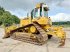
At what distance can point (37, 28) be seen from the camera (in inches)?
661

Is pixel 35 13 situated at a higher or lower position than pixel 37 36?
higher

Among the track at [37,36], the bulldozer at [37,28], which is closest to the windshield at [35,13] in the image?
the bulldozer at [37,28]

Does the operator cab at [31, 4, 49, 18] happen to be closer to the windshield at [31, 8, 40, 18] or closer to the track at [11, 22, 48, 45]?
the windshield at [31, 8, 40, 18]

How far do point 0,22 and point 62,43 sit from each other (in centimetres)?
5199

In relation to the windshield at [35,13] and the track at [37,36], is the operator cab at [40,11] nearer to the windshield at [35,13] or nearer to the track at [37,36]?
the windshield at [35,13]

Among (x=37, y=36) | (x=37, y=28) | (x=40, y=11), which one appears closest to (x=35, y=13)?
(x=40, y=11)

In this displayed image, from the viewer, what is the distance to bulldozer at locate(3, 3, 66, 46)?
52.4 ft

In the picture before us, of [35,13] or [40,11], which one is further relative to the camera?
[35,13]

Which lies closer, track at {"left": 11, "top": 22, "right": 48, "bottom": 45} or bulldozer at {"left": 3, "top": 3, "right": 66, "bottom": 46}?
track at {"left": 11, "top": 22, "right": 48, "bottom": 45}

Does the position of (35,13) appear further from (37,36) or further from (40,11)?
(37,36)

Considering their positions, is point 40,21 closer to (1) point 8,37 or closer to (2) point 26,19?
(2) point 26,19

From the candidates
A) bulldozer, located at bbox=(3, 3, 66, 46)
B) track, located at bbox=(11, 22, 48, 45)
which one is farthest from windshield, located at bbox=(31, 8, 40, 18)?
track, located at bbox=(11, 22, 48, 45)

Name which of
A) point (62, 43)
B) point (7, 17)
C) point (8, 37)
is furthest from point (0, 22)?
point (62, 43)

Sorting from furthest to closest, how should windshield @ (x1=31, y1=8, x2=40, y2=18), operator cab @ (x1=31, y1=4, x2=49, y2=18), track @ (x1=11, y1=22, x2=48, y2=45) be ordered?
windshield @ (x1=31, y1=8, x2=40, y2=18), operator cab @ (x1=31, y1=4, x2=49, y2=18), track @ (x1=11, y1=22, x2=48, y2=45)
